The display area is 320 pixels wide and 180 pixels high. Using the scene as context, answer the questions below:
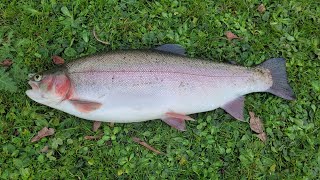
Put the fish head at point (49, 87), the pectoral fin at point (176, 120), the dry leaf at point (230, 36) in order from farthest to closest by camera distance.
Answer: the dry leaf at point (230, 36), the pectoral fin at point (176, 120), the fish head at point (49, 87)

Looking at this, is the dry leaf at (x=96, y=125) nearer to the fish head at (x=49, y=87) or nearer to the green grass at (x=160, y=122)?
the green grass at (x=160, y=122)

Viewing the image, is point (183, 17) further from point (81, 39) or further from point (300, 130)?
point (300, 130)

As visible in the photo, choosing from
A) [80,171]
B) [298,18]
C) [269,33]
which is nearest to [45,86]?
[80,171]

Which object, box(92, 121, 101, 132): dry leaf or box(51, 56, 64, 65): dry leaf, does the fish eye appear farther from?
box(92, 121, 101, 132): dry leaf

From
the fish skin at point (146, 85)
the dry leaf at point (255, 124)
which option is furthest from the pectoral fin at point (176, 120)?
the dry leaf at point (255, 124)

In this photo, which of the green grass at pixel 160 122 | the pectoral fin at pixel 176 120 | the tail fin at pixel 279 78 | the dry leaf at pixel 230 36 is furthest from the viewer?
the dry leaf at pixel 230 36
